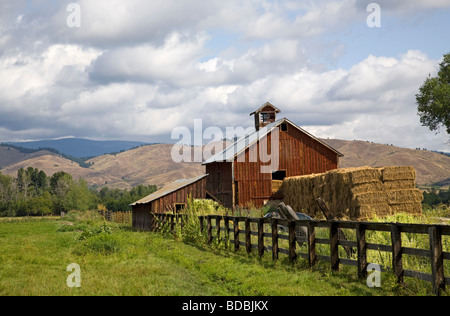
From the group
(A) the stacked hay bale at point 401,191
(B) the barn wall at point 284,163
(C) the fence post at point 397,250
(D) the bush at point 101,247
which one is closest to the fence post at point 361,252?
(C) the fence post at point 397,250

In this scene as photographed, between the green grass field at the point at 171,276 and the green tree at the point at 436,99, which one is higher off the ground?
the green tree at the point at 436,99

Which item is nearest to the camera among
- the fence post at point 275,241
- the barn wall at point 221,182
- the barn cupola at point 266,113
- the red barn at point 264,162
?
the fence post at point 275,241

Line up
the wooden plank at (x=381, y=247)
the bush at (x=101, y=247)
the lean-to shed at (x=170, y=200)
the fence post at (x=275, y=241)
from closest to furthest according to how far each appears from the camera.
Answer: the wooden plank at (x=381, y=247) → the fence post at (x=275, y=241) → the bush at (x=101, y=247) → the lean-to shed at (x=170, y=200)

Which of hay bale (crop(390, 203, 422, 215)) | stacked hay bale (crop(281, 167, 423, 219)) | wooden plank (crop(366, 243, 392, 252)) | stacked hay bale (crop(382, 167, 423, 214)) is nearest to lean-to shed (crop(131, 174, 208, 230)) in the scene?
stacked hay bale (crop(281, 167, 423, 219))

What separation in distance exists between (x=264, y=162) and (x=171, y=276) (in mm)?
25833

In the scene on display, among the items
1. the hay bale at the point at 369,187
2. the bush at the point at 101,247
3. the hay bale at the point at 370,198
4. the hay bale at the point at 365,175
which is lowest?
the bush at the point at 101,247

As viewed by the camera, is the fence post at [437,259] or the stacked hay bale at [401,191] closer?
the fence post at [437,259]

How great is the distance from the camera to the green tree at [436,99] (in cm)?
3541

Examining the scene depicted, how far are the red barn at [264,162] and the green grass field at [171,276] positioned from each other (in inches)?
799

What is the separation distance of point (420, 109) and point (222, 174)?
17975 millimetres

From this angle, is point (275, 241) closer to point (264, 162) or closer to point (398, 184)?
point (398, 184)

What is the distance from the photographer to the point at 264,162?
116ft

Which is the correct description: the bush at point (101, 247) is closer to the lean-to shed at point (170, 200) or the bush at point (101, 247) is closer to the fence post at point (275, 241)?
the fence post at point (275, 241)

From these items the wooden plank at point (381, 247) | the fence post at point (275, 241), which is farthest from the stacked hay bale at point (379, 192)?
the wooden plank at point (381, 247)
